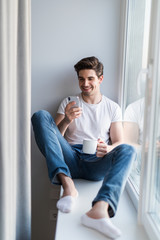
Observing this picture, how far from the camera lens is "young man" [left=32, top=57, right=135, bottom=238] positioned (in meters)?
1.19

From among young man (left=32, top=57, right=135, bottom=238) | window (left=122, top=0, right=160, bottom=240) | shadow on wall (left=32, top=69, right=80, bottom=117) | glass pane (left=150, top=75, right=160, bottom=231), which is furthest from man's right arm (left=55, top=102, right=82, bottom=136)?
glass pane (left=150, top=75, right=160, bottom=231)

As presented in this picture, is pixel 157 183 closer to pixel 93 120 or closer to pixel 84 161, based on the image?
pixel 84 161

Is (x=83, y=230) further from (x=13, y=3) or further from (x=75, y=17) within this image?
(x=75, y=17)

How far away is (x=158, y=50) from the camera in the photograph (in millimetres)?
1070

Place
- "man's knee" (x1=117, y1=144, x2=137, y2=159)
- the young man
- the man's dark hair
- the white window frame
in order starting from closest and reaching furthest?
the white window frame, the young man, "man's knee" (x1=117, y1=144, x2=137, y2=159), the man's dark hair

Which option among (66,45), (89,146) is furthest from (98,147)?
(66,45)

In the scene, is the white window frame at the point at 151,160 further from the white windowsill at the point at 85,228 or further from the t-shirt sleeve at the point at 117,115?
the t-shirt sleeve at the point at 117,115

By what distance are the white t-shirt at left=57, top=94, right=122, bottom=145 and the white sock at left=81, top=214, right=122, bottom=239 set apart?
0.73 metres

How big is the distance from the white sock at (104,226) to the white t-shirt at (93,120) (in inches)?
28.7

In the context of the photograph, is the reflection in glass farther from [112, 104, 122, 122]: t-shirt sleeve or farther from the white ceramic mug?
[112, 104, 122, 122]: t-shirt sleeve

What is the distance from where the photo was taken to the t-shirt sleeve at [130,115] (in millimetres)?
1634

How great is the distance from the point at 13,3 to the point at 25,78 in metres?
0.29

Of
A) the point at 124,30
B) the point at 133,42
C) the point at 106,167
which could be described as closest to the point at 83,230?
the point at 106,167

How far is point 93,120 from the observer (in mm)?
1862
